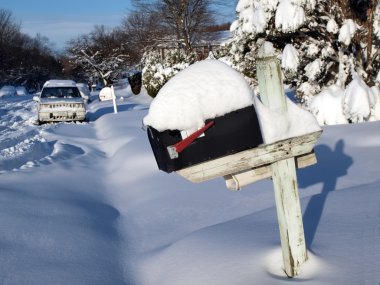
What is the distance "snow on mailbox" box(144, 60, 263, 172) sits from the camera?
2172 millimetres

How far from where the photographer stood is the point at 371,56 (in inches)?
446

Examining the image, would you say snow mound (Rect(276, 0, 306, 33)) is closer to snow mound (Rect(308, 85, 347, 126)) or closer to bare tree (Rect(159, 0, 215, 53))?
snow mound (Rect(308, 85, 347, 126))

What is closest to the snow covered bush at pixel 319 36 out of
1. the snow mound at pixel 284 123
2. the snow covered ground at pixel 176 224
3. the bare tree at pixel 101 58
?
the snow covered ground at pixel 176 224

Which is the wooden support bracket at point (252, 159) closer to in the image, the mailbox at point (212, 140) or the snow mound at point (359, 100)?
the mailbox at point (212, 140)

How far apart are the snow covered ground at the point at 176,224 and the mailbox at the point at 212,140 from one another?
3.04 ft

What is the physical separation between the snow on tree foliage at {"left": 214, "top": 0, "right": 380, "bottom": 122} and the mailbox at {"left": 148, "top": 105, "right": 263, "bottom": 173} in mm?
8922

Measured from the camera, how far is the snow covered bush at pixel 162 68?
24.8 metres

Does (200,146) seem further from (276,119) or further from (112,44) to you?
(112,44)

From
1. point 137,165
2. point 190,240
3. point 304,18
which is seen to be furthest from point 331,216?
point 304,18

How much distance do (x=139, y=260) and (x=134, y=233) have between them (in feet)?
2.52

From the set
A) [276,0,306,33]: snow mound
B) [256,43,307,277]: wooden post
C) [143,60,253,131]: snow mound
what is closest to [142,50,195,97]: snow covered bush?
[276,0,306,33]: snow mound

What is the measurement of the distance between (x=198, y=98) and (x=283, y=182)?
733mm

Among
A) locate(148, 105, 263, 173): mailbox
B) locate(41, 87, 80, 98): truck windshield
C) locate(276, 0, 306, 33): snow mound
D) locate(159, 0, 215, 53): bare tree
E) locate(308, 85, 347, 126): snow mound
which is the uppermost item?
locate(159, 0, 215, 53): bare tree

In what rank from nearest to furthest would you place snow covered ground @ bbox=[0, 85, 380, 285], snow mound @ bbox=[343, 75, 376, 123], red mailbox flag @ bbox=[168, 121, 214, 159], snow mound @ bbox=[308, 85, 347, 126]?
red mailbox flag @ bbox=[168, 121, 214, 159]
snow covered ground @ bbox=[0, 85, 380, 285]
snow mound @ bbox=[343, 75, 376, 123]
snow mound @ bbox=[308, 85, 347, 126]
